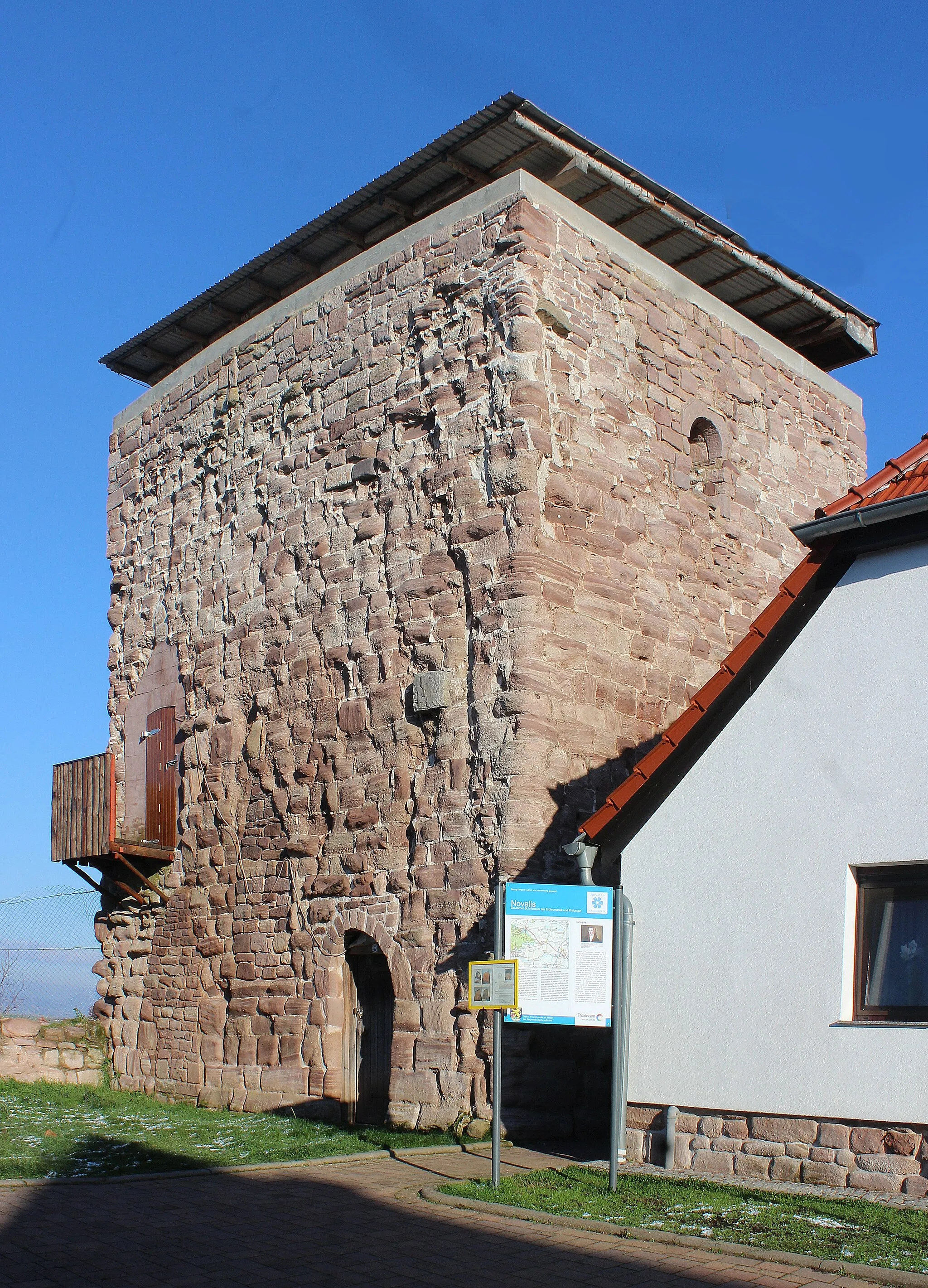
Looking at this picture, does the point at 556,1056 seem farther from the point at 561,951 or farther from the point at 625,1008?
the point at 561,951

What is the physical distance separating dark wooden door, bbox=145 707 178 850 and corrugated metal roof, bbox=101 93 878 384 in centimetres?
429

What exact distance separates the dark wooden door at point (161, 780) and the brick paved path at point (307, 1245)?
5921 mm

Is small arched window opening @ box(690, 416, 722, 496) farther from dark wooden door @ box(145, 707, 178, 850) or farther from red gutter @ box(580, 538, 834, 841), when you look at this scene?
dark wooden door @ box(145, 707, 178, 850)

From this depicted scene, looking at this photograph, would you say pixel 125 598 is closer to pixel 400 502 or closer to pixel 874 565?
pixel 400 502

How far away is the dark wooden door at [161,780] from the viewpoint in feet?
44.7

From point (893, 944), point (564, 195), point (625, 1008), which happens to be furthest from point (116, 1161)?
point (564, 195)

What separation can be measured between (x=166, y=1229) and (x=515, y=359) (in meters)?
6.70

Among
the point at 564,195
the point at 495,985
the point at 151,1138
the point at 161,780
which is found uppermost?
the point at 564,195

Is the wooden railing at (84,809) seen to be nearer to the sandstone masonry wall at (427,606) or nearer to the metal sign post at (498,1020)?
the sandstone masonry wall at (427,606)

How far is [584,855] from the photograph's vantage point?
8.58 metres

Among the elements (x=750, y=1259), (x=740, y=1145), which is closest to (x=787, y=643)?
(x=740, y=1145)

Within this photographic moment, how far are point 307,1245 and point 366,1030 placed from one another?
189 inches

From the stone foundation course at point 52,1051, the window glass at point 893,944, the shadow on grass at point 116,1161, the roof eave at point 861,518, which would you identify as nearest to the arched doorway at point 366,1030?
the shadow on grass at point 116,1161

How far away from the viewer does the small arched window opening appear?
12.5 m
